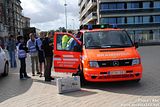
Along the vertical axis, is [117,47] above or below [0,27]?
below

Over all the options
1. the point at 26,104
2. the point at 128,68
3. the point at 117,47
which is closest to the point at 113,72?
the point at 128,68

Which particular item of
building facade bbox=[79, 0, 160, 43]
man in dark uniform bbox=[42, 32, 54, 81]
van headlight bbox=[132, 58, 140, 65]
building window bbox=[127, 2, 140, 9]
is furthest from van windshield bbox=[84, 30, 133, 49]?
building window bbox=[127, 2, 140, 9]

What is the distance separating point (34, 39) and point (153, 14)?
186 ft

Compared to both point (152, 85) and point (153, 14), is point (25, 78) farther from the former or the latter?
point (153, 14)

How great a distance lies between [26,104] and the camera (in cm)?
822

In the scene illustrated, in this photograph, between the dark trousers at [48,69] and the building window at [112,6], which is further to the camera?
the building window at [112,6]

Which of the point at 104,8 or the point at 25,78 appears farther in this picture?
the point at 104,8

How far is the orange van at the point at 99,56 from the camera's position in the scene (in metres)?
10.0

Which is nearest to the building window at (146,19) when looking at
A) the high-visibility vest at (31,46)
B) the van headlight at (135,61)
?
the high-visibility vest at (31,46)

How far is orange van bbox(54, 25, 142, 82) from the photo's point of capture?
10.0 metres

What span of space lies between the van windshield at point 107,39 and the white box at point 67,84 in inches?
62.5

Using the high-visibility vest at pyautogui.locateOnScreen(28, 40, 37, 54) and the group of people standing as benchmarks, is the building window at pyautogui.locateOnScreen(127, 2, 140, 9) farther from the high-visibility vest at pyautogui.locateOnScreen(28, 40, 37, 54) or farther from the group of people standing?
the high-visibility vest at pyautogui.locateOnScreen(28, 40, 37, 54)

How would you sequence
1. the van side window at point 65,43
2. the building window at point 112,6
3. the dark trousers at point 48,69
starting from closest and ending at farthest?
the van side window at point 65,43, the dark trousers at point 48,69, the building window at point 112,6

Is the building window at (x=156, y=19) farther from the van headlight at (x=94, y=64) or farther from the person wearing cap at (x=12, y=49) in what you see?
the van headlight at (x=94, y=64)
